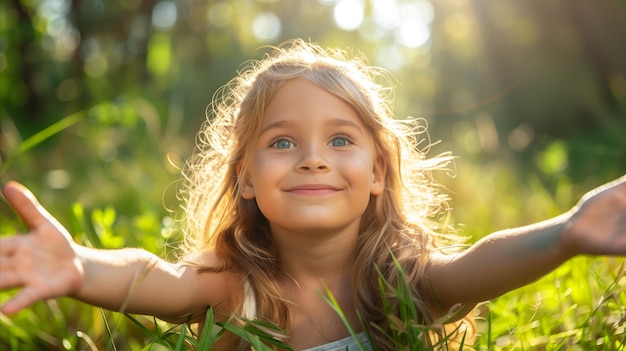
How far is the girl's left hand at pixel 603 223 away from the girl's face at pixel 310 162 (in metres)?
0.64

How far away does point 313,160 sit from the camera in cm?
184

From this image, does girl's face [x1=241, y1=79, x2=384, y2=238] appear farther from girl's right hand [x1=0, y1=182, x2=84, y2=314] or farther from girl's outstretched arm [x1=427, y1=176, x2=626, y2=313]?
girl's right hand [x1=0, y1=182, x2=84, y2=314]

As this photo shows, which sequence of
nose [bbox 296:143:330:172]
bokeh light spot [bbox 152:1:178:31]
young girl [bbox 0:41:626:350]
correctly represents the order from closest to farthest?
young girl [bbox 0:41:626:350] < nose [bbox 296:143:330:172] < bokeh light spot [bbox 152:1:178:31]

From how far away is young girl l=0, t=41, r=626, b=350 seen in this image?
5.45 feet

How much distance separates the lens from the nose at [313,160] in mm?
1842

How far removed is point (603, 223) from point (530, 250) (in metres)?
0.17

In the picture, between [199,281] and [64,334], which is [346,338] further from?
[64,334]

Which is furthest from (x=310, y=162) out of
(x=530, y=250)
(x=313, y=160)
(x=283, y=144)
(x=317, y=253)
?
(x=530, y=250)

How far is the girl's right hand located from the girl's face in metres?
0.60

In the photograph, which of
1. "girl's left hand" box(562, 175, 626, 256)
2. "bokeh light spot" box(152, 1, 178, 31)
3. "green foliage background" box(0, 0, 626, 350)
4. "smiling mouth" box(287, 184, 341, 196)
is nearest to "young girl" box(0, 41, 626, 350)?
"smiling mouth" box(287, 184, 341, 196)

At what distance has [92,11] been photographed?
815 cm

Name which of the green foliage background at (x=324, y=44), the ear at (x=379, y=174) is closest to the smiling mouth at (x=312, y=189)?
the ear at (x=379, y=174)

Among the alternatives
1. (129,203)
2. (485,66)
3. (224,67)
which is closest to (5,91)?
(224,67)

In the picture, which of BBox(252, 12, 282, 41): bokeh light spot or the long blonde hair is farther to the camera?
BBox(252, 12, 282, 41): bokeh light spot
